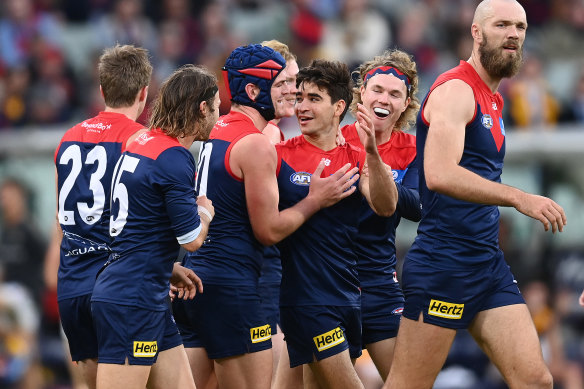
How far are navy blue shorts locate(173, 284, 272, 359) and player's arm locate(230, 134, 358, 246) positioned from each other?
15.9 inches

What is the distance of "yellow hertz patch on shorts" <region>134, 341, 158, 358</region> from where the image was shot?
5.85 m

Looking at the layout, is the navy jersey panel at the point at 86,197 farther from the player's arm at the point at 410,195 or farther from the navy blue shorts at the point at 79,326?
the player's arm at the point at 410,195

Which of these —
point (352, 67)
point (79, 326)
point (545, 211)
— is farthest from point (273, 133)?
point (352, 67)

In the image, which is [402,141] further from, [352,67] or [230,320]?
[352,67]

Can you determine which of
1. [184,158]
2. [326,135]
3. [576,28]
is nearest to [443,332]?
[326,135]

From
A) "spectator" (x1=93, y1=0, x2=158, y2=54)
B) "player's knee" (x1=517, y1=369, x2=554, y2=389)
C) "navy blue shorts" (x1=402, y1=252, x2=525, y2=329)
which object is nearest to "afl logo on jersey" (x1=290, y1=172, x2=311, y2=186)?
"navy blue shorts" (x1=402, y1=252, x2=525, y2=329)

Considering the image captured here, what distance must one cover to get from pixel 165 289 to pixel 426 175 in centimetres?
175

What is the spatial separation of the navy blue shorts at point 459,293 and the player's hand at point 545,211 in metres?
0.66

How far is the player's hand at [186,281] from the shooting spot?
6.25m

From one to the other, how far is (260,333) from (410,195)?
147cm

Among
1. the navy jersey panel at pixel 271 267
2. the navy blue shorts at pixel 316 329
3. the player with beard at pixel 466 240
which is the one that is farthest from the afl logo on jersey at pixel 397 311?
the navy jersey panel at pixel 271 267

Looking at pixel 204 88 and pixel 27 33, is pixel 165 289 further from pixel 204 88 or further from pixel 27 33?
pixel 27 33

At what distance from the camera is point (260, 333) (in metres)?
6.42

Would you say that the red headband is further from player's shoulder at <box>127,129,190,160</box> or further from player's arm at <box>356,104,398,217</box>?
player's shoulder at <box>127,129,190,160</box>
